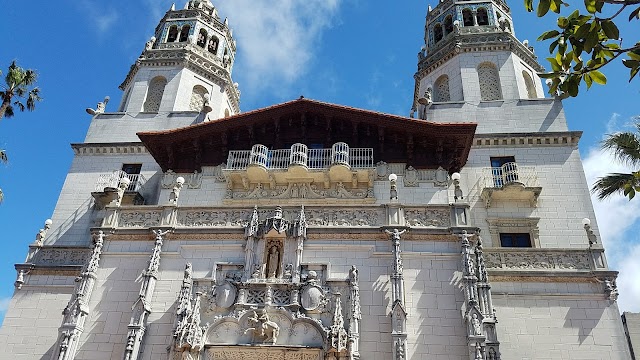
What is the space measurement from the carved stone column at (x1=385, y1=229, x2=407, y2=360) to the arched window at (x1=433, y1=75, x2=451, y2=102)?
1216cm

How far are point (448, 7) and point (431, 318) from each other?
20.8 m

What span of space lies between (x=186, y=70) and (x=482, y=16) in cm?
1688

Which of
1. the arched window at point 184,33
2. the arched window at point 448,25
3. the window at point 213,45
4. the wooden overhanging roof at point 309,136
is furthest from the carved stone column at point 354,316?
the arched window at point 184,33

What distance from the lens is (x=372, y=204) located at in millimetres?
19484

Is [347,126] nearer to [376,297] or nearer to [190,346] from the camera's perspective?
[376,297]

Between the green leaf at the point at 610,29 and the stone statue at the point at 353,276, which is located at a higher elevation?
the stone statue at the point at 353,276

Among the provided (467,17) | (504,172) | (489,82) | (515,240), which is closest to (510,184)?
(504,172)

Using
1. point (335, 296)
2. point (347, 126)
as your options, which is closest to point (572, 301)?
point (335, 296)

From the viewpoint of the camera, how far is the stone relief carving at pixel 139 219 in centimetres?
1938

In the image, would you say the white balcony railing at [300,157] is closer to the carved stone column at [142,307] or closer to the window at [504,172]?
the carved stone column at [142,307]

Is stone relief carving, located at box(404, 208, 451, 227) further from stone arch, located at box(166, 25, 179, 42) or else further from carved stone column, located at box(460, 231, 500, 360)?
stone arch, located at box(166, 25, 179, 42)

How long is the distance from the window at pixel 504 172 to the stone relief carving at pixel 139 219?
13.5 m

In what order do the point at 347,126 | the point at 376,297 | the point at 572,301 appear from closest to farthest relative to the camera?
the point at 376,297 → the point at 572,301 → the point at 347,126

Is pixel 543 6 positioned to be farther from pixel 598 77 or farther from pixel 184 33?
pixel 184 33
